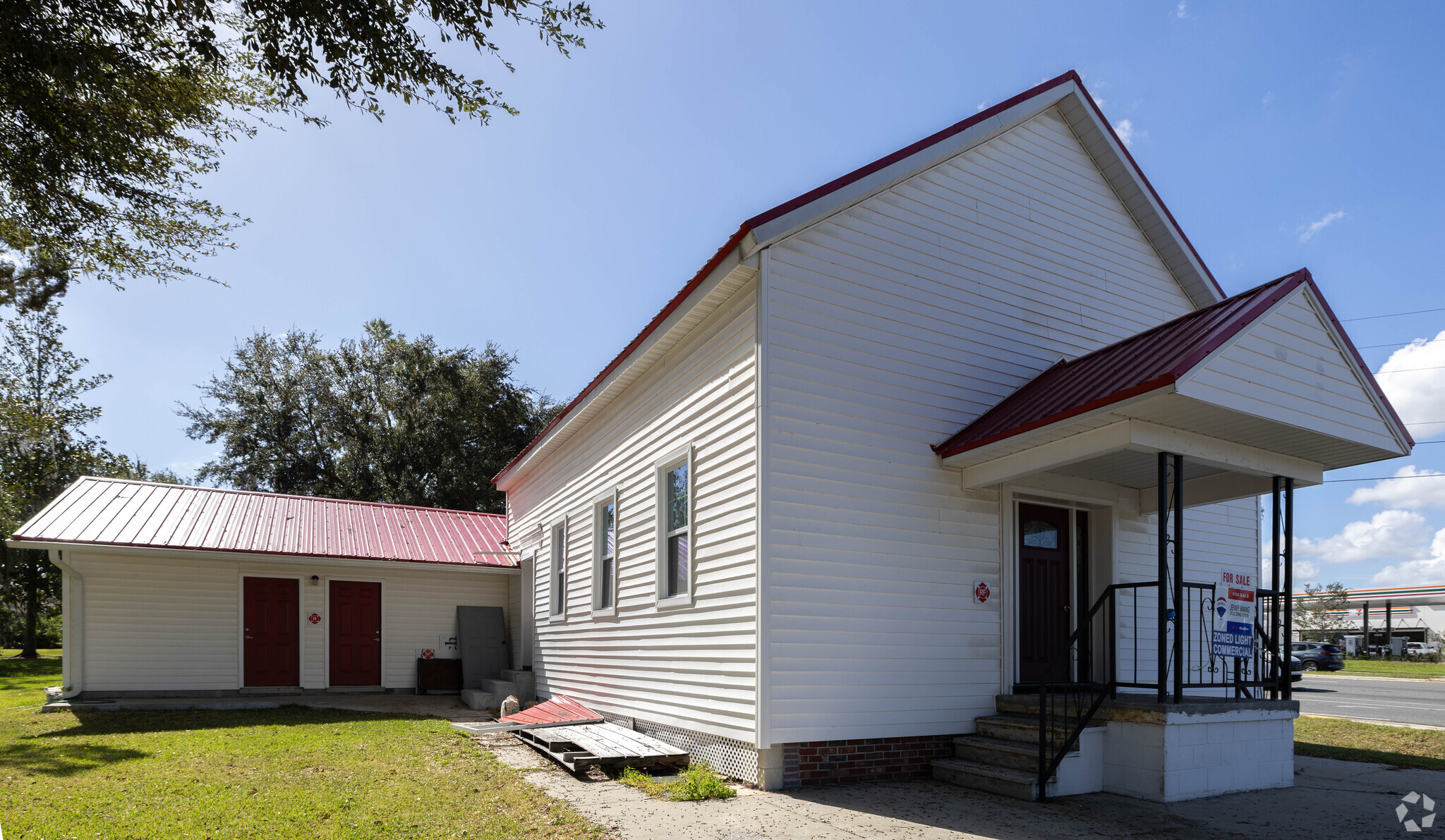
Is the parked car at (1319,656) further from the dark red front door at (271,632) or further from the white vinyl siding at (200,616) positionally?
the dark red front door at (271,632)

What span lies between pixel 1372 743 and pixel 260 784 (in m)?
13.2

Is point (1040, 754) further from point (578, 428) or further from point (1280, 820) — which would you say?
point (578, 428)

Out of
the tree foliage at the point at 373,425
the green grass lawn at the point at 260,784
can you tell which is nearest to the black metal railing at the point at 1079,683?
the green grass lawn at the point at 260,784

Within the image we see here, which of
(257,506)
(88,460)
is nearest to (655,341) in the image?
(257,506)

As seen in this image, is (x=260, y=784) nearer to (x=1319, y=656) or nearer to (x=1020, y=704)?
(x=1020, y=704)

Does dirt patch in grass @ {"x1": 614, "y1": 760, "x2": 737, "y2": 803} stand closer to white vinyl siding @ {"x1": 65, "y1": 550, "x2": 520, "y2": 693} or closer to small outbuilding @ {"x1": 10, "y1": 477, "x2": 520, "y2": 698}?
small outbuilding @ {"x1": 10, "y1": 477, "x2": 520, "y2": 698}

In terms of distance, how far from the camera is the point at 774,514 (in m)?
8.16

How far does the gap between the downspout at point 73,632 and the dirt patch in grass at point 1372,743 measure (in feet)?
61.2

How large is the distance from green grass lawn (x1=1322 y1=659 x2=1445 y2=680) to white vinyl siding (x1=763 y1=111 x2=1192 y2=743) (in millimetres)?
30392

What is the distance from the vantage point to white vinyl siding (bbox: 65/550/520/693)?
1603 centimetres

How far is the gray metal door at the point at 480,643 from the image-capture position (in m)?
18.5

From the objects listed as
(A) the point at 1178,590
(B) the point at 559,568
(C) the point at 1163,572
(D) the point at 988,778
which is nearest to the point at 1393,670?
(B) the point at 559,568

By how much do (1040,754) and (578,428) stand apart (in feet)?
30.1

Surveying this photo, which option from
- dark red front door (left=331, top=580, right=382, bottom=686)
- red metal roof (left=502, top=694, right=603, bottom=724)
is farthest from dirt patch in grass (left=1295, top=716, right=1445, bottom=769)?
dark red front door (left=331, top=580, right=382, bottom=686)
